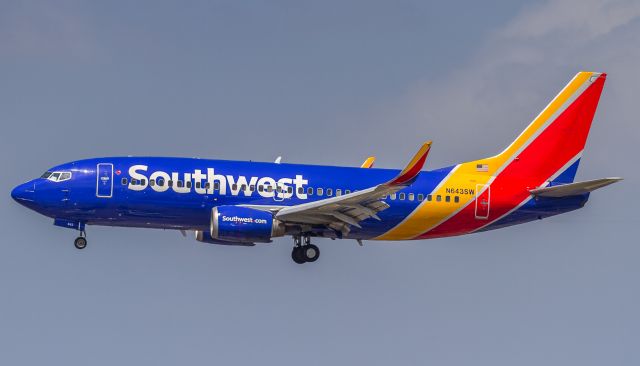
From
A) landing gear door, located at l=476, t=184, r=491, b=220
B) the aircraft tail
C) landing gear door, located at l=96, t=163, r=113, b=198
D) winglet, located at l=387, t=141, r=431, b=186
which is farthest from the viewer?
the aircraft tail

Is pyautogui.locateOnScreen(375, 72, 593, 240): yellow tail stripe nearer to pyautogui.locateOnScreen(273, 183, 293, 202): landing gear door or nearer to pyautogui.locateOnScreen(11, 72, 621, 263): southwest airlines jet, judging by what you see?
pyautogui.locateOnScreen(11, 72, 621, 263): southwest airlines jet

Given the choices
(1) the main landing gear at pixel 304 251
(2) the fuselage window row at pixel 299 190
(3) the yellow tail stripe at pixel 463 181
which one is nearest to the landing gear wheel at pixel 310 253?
(1) the main landing gear at pixel 304 251

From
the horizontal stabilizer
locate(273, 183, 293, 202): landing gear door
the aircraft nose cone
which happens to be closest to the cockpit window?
the aircraft nose cone

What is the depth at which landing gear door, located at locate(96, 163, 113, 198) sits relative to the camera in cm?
6475

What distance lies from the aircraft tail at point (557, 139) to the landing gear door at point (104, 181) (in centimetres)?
1902

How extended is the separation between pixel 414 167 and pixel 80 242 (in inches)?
686

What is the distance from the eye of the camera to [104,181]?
6494cm

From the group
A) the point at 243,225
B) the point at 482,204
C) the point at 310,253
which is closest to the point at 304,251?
the point at 310,253

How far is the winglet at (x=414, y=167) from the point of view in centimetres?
5959

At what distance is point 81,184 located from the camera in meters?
64.9

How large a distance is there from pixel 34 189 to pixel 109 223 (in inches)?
154

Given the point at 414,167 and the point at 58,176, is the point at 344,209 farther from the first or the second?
the point at 58,176

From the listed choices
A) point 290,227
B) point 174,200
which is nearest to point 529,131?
point 290,227

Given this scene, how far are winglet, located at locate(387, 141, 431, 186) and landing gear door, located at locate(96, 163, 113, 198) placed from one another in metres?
13.7
